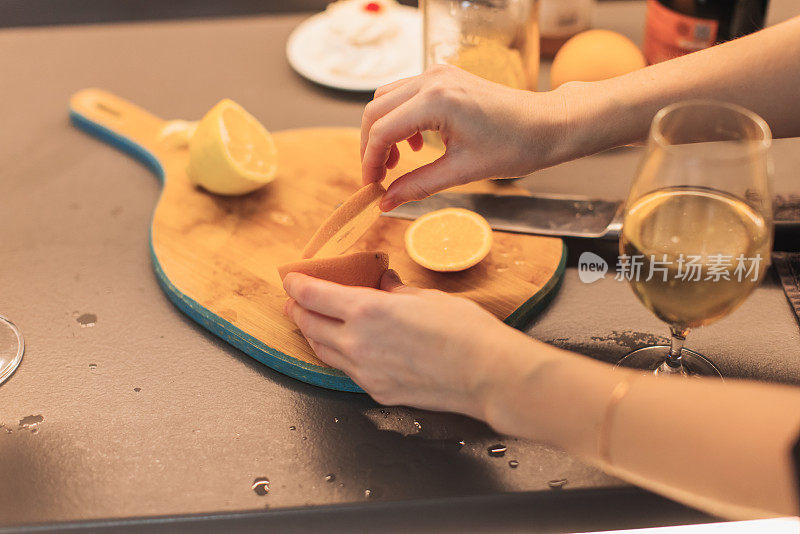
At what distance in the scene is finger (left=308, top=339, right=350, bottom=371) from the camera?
0.87 meters

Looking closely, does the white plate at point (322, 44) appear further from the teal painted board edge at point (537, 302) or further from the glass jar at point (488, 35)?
the teal painted board edge at point (537, 302)

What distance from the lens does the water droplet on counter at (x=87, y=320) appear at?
104 centimetres

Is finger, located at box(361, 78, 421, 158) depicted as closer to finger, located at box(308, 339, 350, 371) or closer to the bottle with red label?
finger, located at box(308, 339, 350, 371)

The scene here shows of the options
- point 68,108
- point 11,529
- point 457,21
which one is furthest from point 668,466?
point 68,108

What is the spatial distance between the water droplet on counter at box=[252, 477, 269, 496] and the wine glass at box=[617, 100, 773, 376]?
47 centimetres

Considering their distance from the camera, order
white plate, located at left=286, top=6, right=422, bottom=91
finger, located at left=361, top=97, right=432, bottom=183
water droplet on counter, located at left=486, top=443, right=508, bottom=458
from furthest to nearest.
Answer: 1. white plate, located at left=286, top=6, right=422, bottom=91
2. finger, located at left=361, top=97, right=432, bottom=183
3. water droplet on counter, located at left=486, top=443, right=508, bottom=458

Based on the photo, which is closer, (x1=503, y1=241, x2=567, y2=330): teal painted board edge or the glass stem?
the glass stem

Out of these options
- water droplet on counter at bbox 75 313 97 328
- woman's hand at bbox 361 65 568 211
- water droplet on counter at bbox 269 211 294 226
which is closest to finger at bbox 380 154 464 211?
woman's hand at bbox 361 65 568 211

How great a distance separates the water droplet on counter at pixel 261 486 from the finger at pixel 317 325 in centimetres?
17

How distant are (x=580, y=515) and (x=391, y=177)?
649 millimetres

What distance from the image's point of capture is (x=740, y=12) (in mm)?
1292

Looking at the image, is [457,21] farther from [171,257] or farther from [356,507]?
[356,507]

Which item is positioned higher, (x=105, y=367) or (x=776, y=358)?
(x=776, y=358)

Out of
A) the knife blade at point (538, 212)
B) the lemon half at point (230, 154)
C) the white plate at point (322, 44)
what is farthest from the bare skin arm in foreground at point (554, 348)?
the white plate at point (322, 44)
